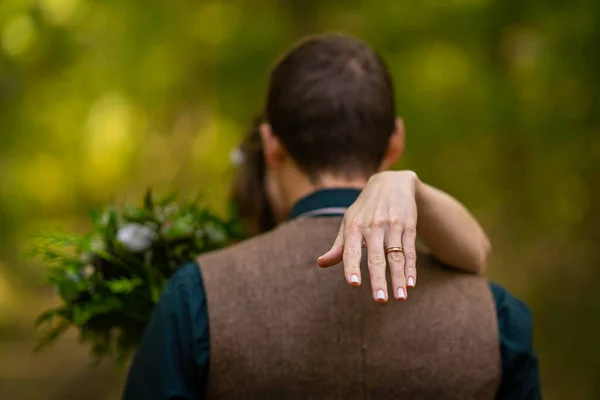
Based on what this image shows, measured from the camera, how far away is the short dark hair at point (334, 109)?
1480mm

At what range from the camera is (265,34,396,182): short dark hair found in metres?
1.48

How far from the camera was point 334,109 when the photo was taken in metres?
1.48

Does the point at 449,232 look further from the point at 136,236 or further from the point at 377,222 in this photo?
the point at 136,236

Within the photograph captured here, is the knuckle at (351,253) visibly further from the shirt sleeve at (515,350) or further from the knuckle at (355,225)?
the shirt sleeve at (515,350)

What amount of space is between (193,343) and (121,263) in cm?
51

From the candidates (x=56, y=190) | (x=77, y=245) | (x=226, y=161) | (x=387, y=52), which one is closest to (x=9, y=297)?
(x=56, y=190)

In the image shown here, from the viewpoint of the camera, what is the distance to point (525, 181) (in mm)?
4680

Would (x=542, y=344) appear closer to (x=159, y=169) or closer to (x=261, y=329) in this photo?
(x=159, y=169)

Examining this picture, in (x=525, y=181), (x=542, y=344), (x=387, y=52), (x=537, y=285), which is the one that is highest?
(x=387, y=52)

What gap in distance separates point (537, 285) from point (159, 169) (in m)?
2.71

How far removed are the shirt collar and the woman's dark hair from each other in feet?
2.26

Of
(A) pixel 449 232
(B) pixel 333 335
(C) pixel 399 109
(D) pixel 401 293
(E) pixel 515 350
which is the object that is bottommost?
(C) pixel 399 109

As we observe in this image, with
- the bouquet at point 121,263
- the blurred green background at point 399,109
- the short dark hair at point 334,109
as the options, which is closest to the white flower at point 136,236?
the bouquet at point 121,263

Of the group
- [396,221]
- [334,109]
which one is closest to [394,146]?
[334,109]
